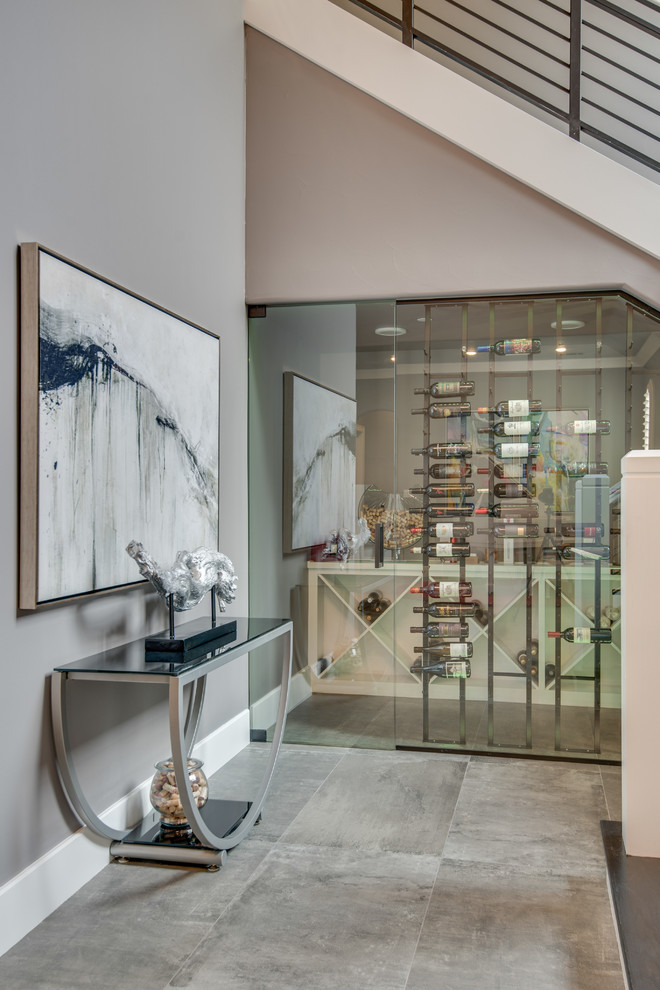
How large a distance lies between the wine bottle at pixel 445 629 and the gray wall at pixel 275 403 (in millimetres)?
613

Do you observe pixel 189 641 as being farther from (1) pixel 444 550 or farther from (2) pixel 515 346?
(2) pixel 515 346

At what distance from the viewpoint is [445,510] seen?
408 cm

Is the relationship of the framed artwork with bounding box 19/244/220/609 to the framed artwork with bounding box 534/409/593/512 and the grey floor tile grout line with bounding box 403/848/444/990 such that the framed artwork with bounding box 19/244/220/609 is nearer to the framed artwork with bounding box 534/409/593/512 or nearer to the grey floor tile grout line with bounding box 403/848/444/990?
the grey floor tile grout line with bounding box 403/848/444/990

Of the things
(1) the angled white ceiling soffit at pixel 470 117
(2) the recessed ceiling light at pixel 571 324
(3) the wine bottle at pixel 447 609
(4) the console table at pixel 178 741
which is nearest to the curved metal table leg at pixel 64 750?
(4) the console table at pixel 178 741

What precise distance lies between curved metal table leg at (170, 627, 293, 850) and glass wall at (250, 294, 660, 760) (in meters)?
0.83

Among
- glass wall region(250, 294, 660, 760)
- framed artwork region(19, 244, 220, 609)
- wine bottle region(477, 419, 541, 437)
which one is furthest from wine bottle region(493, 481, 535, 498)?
framed artwork region(19, 244, 220, 609)

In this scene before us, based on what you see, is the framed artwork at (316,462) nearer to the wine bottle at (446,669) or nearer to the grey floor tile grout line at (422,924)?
the wine bottle at (446,669)

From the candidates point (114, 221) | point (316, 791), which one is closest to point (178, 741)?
point (316, 791)

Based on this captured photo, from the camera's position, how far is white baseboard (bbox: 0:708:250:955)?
226 centimetres

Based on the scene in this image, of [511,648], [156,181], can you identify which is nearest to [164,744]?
[511,648]

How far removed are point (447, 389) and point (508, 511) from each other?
2.13ft

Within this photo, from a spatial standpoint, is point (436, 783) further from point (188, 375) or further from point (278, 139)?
point (278, 139)

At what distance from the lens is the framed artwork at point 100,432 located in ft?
7.66

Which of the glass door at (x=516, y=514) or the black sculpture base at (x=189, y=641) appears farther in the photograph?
the glass door at (x=516, y=514)
